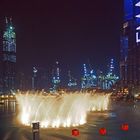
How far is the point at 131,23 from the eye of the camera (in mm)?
Answer: 158625

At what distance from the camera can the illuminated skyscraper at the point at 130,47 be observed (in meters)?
153

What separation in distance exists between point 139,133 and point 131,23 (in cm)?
13805

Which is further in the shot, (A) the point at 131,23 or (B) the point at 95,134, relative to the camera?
(A) the point at 131,23

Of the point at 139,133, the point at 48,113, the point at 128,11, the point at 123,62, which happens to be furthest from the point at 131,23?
the point at 139,133

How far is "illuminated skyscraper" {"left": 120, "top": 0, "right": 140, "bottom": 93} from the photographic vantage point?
153312mm

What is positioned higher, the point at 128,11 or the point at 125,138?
the point at 128,11

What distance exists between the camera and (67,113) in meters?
34.6

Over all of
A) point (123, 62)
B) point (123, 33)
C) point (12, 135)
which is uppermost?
point (123, 33)

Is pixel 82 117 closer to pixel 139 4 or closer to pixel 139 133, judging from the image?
pixel 139 133

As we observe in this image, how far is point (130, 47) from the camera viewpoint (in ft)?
526

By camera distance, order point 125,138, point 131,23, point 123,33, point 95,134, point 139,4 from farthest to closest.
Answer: point 123,33 → point 131,23 → point 139,4 → point 95,134 → point 125,138

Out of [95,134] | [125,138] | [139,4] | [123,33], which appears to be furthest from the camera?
[123,33]

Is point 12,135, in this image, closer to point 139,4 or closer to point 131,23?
point 139,4

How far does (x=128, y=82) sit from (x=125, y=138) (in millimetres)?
142127
